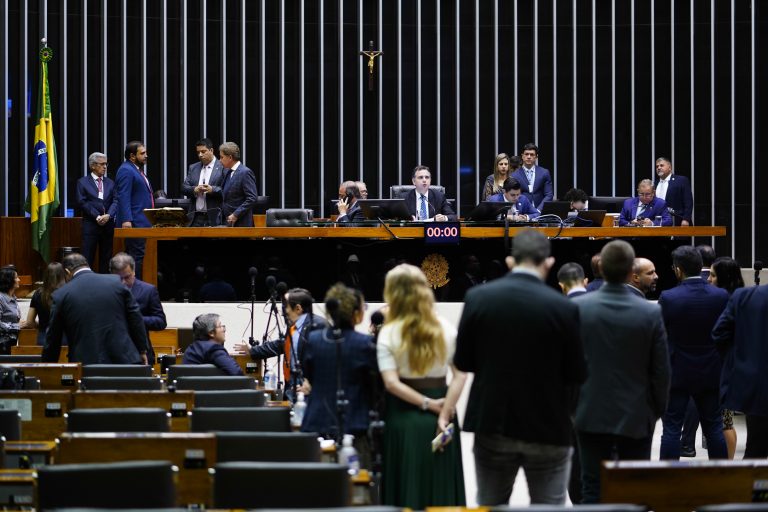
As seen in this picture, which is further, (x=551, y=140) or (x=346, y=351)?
(x=551, y=140)

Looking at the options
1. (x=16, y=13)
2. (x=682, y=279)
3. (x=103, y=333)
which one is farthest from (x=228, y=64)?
(x=682, y=279)

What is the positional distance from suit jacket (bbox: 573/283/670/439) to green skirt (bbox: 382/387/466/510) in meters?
0.60

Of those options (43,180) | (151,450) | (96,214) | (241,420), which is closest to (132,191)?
(96,214)

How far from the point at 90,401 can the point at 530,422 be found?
2.11 metres

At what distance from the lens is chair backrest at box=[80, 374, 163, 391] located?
5938mm

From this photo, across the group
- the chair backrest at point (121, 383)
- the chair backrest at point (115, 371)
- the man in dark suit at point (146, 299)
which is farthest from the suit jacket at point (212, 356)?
the chair backrest at point (121, 383)

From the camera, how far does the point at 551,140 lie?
1470 cm

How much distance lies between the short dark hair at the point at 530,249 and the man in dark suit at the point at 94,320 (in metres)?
3.33

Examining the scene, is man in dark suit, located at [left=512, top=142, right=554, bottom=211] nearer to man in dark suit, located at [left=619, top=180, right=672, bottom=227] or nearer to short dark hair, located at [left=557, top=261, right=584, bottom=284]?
man in dark suit, located at [left=619, top=180, right=672, bottom=227]

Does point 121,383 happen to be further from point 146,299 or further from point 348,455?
point 146,299

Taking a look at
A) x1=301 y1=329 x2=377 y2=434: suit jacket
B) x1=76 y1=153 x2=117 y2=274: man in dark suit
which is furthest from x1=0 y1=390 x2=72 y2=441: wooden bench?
x1=76 y1=153 x2=117 y2=274: man in dark suit

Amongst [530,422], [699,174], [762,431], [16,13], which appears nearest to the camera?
[530,422]

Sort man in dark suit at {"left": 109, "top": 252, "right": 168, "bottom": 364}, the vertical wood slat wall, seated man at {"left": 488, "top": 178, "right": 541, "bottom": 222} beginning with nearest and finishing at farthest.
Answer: man in dark suit at {"left": 109, "top": 252, "right": 168, "bottom": 364} < seated man at {"left": 488, "top": 178, "right": 541, "bottom": 222} < the vertical wood slat wall

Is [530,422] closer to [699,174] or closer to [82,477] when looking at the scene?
[82,477]
